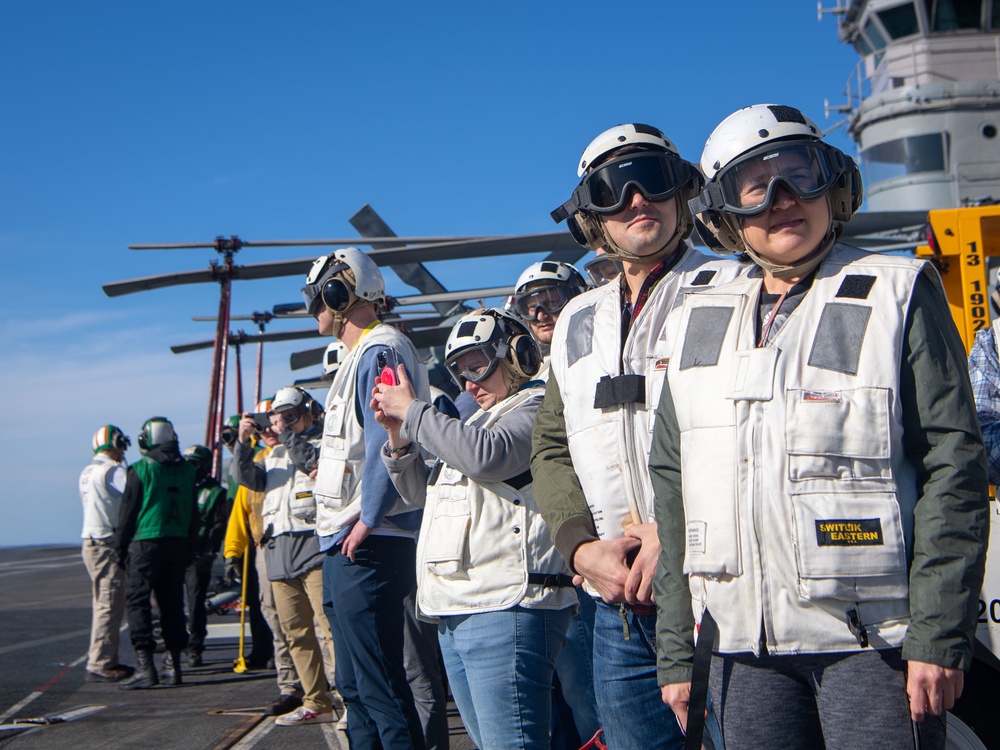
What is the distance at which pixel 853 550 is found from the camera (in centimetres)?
187

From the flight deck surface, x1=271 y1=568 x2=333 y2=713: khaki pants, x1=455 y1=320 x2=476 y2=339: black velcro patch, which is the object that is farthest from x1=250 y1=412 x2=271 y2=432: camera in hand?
x1=455 y1=320 x2=476 y2=339: black velcro patch

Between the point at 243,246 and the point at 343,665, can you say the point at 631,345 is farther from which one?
the point at 243,246

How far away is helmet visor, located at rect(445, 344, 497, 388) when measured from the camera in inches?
149

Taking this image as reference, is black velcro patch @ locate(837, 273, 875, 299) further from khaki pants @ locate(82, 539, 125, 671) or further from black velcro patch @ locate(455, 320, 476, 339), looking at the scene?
khaki pants @ locate(82, 539, 125, 671)

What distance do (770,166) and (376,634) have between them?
243 cm

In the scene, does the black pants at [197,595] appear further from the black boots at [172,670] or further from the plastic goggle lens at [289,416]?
A: the plastic goggle lens at [289,416]

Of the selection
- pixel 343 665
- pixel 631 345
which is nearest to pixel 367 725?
pixel 343 665

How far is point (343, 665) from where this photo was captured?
4145mm

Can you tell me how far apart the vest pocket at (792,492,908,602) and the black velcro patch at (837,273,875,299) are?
1.32ft

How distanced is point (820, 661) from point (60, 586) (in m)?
23.2

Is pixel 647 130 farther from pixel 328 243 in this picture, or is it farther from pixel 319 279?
pixel 328 243

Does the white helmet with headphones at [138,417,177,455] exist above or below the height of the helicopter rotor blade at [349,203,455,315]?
below

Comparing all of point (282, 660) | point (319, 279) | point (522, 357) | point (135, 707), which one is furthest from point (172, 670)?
point (522, 357)

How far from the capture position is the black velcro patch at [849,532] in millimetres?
1870
